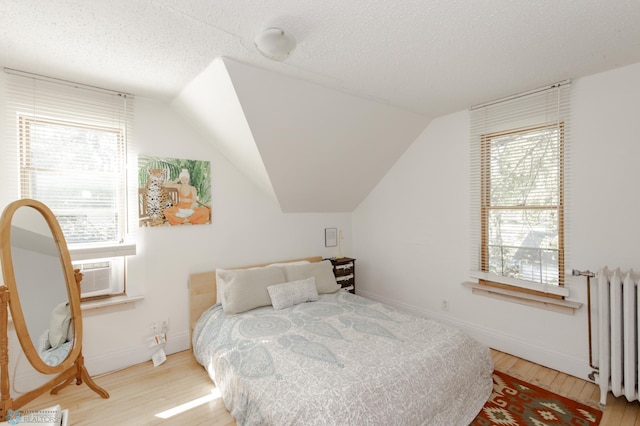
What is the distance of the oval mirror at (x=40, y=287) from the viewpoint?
1.74 m

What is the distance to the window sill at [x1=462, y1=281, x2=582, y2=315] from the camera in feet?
8.04

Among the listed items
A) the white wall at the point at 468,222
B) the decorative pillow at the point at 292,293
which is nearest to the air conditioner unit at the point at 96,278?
the decorative pillow at the point at 292,293

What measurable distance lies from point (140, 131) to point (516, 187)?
350 cm

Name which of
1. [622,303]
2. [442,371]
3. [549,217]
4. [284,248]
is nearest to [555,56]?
[549,217]

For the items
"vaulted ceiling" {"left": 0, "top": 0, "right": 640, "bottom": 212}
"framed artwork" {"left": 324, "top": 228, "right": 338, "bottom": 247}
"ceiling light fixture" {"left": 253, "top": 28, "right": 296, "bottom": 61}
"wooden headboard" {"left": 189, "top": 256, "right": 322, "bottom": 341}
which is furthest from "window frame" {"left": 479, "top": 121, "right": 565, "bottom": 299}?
"wooden headboard" {"left": 189, "top": 256, "right": 322, "bottom": 341}

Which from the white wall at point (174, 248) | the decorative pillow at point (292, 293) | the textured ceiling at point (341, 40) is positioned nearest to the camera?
the textured ceiling at point (341, 40)

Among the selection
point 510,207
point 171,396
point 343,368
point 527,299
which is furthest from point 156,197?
point 527,299

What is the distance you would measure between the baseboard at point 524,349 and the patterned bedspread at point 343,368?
78cm

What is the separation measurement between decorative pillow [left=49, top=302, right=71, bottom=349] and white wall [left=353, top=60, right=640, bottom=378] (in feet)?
10.6

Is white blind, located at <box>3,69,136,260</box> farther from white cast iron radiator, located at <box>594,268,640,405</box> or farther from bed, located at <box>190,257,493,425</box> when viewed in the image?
white cast iron radiator, located at <box>594,268,640,405</box>

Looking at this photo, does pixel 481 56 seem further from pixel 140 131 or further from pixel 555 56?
pixel 140 131

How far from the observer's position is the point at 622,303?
2.10 m

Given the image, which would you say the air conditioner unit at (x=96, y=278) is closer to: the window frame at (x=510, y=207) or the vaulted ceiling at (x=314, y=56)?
the vaulted ceiling at (x=314, y=56)

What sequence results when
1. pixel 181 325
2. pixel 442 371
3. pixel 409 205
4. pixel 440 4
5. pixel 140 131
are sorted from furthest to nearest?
pixel 409 205 → pixel 181 325 → pixel 140 131 → pixel 442 371 → pixel 440 4
